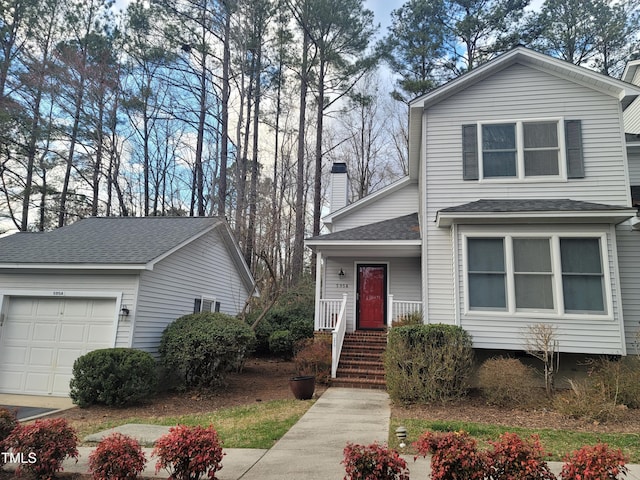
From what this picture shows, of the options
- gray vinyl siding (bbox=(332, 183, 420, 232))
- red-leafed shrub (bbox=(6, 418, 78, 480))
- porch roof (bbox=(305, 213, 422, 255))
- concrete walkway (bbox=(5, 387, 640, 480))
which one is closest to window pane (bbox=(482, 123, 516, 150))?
porch roof (bbox=(305, 213, 422, 255))

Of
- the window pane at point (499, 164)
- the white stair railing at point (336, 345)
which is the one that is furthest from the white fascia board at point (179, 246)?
the window pane at point (499, 164)

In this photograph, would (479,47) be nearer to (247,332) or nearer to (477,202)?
(477,202)

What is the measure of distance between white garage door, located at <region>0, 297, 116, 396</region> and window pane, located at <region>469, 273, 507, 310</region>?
7.78 metres

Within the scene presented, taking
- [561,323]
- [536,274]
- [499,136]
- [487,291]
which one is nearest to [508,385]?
[561,323]

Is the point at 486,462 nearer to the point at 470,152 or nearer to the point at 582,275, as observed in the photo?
the point at 582,275

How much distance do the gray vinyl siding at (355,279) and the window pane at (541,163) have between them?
14.0 feet

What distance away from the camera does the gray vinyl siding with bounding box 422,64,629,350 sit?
8.45m

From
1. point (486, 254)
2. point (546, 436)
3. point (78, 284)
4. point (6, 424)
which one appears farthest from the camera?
point (78, 284)

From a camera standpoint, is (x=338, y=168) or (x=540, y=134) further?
(x=338, y=168)

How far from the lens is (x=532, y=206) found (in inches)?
319

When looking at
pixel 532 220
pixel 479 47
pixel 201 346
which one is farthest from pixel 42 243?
pixel 479 47

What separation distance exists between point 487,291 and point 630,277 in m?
2.94

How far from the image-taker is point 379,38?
21.1 m

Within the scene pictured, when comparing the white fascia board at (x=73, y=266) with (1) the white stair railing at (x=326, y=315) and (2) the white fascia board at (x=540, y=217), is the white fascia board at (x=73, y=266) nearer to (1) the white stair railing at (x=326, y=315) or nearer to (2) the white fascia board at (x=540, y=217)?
(1) the white stair railing at (x=326, y=315)
